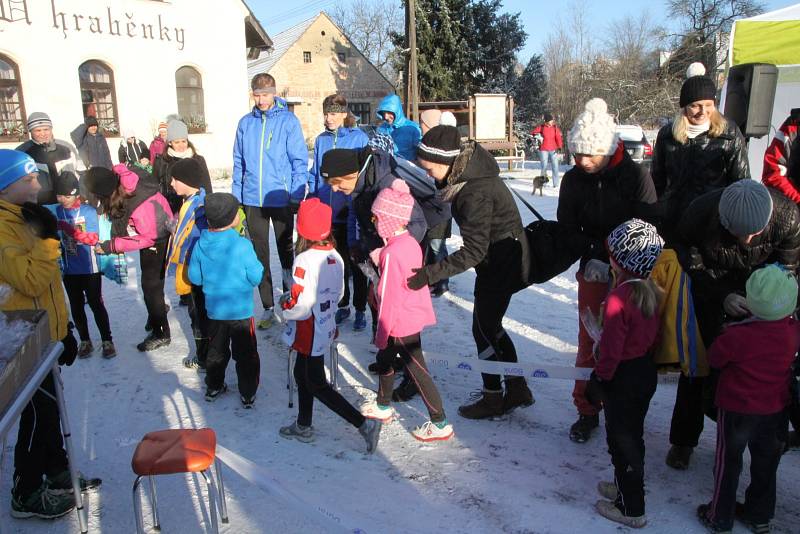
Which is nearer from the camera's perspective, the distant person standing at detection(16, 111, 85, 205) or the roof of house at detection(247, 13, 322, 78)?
the distant person standing at detection(16, 111, 85, 205)

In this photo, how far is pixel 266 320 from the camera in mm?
5621

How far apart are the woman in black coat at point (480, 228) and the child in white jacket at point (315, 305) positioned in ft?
1.71

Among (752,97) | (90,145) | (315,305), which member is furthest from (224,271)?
(90,145)

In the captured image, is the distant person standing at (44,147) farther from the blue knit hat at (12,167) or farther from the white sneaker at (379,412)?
the white sneaker at (379,412)

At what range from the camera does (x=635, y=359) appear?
108 inches

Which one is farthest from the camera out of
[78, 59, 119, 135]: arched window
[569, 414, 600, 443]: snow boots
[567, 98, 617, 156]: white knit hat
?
[78, 59, 119, 135]: arched window

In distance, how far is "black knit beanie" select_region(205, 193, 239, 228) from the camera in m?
3.81

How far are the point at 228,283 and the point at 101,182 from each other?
1.55 meters

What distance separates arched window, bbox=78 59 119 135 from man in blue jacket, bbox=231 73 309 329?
13.1m

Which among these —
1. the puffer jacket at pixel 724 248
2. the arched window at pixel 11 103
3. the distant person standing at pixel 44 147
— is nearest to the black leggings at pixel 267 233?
the distant person standing at pixel 44 147

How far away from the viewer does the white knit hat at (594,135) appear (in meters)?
3.18

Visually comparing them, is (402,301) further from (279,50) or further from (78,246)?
(279,50)

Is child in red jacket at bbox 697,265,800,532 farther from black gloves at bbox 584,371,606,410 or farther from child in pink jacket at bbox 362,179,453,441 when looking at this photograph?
child in pink jacket at bbox 362,179,453,441

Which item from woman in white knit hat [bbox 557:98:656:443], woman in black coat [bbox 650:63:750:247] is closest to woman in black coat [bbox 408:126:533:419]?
woman in white knit hat [bbox 557:98:656:443]
